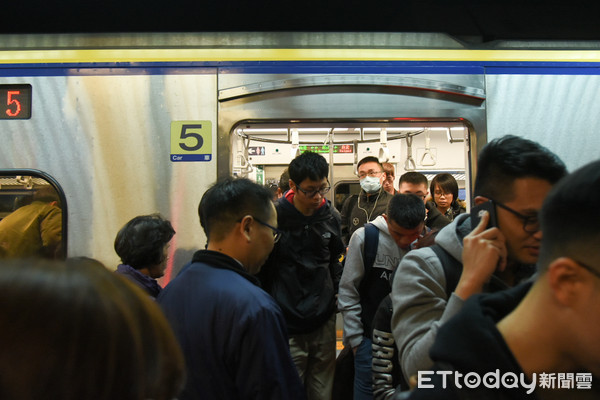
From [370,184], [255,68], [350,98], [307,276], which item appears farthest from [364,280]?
[370,184]

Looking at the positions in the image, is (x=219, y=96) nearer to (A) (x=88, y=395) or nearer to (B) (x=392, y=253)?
(B) (x=392, y=253)

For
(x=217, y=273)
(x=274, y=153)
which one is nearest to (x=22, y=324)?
(x=217, y=273)

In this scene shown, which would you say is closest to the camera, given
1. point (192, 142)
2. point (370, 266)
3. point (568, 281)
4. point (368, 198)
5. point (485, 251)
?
point (568, 281)

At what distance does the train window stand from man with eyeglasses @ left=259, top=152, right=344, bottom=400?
117 cm

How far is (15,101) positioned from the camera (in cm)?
257

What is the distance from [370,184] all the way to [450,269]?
9.64ft

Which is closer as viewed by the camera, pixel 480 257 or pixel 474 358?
pixel 474 358

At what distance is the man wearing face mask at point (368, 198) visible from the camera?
4387 millimetres

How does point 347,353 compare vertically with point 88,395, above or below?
→ below

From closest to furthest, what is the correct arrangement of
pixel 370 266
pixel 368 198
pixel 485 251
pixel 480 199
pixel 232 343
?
pixel 485 251 → pixel 232 343 → pixel 480 199 → pixel 370 266 → pixel 368 198

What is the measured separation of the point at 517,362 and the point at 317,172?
1.99 meters

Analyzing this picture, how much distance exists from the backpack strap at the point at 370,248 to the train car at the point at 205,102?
0.67 metres

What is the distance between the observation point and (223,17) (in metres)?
2.65

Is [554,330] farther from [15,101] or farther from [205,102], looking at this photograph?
[15,101]
